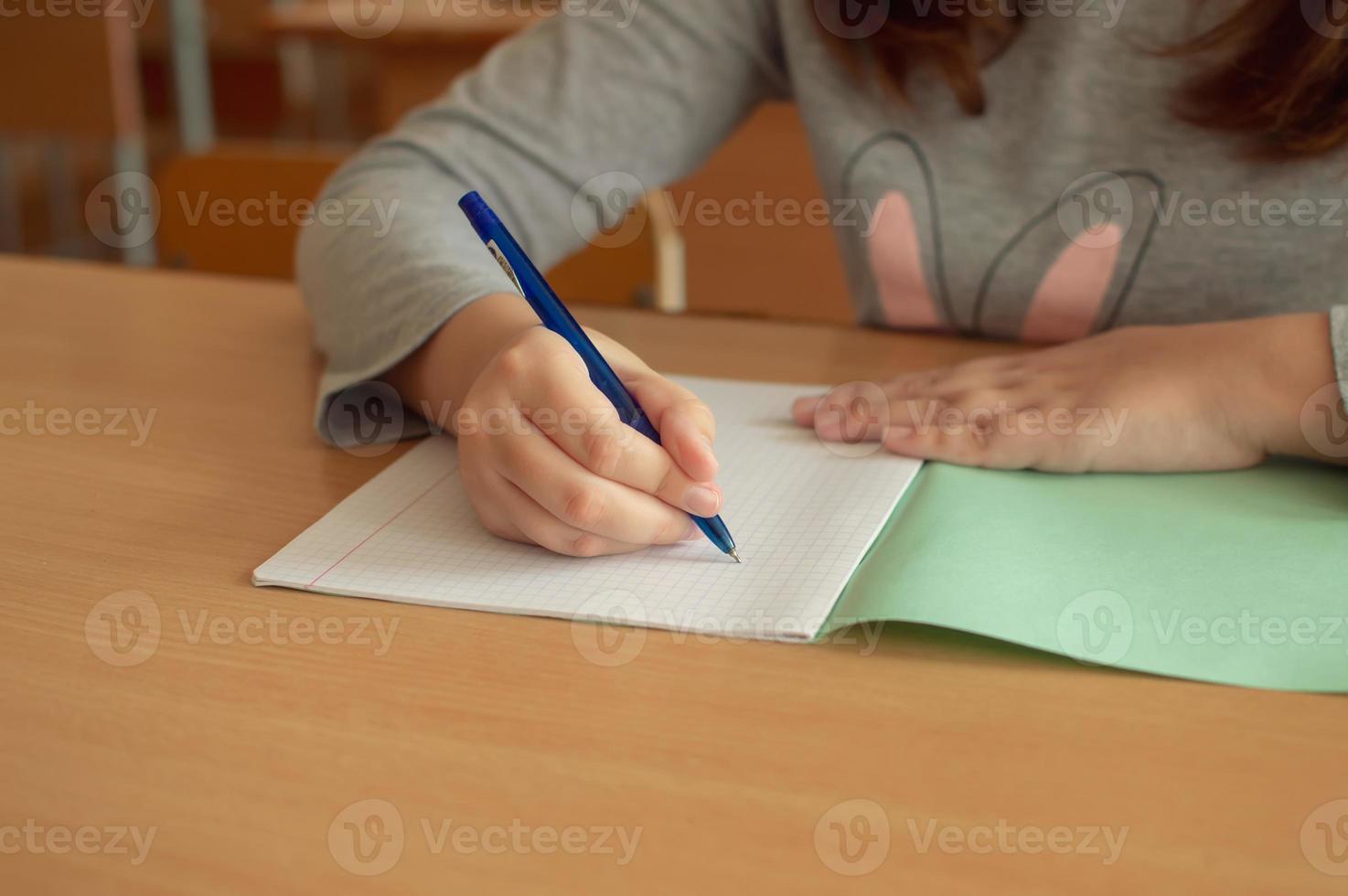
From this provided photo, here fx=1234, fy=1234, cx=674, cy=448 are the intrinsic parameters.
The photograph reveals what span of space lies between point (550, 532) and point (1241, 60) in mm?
550

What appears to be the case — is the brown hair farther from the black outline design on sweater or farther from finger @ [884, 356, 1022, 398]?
finger @ [884, 356, 1022, 398]

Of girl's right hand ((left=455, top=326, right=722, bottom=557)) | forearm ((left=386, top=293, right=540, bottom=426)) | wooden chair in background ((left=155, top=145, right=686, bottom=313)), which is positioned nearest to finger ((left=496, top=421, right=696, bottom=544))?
girl's right hand ((left=455, top=326, right=722, bottom=557))

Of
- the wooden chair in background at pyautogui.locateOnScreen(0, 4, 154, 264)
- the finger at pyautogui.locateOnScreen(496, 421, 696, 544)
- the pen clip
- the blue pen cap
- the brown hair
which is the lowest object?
the wooden chair in background at pyautogui.locateOnScreen(0, 4, 154, 264)

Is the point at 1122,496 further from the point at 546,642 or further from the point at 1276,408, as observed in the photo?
the point at 546,642

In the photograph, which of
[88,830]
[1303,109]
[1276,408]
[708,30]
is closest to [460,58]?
[708,30]

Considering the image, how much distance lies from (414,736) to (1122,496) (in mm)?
339

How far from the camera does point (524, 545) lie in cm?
54

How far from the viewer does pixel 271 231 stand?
1.30 meters

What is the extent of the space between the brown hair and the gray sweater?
0.6 inches

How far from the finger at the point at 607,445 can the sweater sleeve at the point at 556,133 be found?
0.82 feet

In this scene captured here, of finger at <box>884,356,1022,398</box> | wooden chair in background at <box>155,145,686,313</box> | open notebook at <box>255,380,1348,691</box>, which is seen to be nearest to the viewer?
open notebook at <box>255,380,1348,691</box>

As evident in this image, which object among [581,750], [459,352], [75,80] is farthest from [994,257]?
[75,80]

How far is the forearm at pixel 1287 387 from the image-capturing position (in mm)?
581

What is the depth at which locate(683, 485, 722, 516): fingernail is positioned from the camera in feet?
1.64
